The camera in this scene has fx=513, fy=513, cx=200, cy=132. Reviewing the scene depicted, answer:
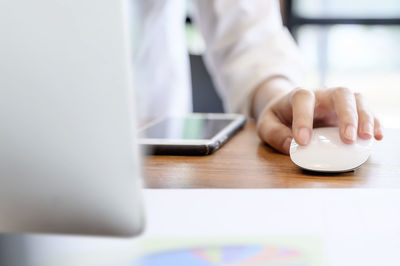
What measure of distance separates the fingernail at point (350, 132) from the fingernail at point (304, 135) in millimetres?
30

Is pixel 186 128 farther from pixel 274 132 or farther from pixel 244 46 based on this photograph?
pixel 244 46

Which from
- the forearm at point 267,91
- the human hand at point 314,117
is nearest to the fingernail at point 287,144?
the human hand at point 314,117

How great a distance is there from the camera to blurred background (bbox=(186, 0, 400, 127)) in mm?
2527

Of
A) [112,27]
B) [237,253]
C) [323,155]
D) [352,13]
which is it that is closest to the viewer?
[112,27]

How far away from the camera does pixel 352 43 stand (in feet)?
8.56

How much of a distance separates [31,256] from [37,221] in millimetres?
99

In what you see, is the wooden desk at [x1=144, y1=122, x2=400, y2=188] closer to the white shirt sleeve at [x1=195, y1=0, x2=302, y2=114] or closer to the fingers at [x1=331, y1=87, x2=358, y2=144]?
the fingers at [x1=331, y1=87, x2=358, y2=144]

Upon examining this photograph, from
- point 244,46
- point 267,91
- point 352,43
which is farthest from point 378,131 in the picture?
point 352,43

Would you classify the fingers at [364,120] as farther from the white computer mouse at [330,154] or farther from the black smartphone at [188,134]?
the black smartphone at [188,134]

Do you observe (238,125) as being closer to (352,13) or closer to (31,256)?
(31,256)

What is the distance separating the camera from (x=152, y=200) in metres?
0.35

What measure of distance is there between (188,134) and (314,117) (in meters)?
0.13

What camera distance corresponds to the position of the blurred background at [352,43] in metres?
2.53

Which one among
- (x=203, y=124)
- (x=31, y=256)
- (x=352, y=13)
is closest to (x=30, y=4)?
(x=31, y=256)
